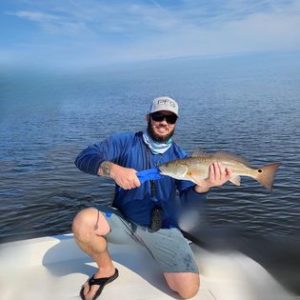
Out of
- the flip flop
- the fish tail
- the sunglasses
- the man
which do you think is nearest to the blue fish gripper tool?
the man

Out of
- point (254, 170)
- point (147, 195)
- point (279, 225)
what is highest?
point (254, 170)

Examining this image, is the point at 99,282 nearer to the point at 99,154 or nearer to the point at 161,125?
the point at 99,154

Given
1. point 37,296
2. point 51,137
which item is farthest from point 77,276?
point 51,137

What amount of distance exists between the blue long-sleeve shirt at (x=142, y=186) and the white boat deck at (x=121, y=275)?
0.68 meters

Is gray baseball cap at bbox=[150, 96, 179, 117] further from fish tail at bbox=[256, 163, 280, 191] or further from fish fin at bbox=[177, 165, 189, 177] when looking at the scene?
fish tail at bbox=[256, 163, 280, 191]

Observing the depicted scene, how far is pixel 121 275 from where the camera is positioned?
16.5 feet

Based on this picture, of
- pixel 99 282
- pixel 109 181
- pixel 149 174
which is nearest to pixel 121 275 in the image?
pixel 99 282

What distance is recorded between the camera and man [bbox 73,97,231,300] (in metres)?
4.50

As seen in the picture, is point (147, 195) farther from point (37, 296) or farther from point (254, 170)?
point (37, 296)

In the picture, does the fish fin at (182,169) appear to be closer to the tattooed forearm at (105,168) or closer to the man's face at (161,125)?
the man's face at (161,125)

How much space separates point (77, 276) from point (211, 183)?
1.89 meters

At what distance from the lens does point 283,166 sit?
561 inches

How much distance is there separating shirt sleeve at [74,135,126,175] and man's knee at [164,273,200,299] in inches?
53.0

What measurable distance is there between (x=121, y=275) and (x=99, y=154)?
1419mm
